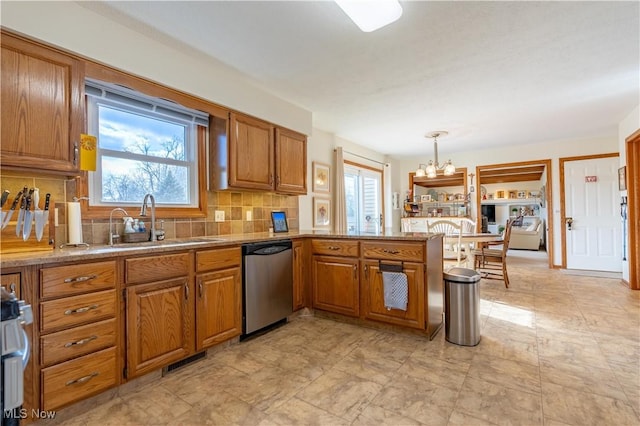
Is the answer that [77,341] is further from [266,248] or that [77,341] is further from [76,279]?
[266,248]

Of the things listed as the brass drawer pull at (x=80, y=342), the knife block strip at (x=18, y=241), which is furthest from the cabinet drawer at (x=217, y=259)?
the knife block strip at (x=18, y=241)

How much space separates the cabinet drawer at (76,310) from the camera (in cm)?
150

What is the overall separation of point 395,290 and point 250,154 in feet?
6.28

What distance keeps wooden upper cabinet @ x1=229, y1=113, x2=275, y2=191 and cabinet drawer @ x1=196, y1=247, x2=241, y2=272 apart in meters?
0.75

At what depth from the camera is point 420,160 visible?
23.1 feet

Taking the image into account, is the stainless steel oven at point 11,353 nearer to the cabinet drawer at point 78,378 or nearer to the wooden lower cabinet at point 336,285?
the cabinet drawer at point 78,378

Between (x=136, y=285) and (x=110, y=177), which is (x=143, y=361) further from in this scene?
(x=110, y=177)

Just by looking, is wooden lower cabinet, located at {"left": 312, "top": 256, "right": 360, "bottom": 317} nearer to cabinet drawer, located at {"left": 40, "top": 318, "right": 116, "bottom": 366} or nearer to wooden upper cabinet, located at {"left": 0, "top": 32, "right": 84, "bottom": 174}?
cabinet drawer, located at {"left": 40, "top": 318, "right": 116, "bottom": 366}

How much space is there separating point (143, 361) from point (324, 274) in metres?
1.68

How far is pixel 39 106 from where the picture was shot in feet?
5.77

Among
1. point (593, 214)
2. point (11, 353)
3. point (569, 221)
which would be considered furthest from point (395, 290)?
point (593, 214)

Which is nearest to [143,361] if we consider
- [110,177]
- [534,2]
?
[110,177]

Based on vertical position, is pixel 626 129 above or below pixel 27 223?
above

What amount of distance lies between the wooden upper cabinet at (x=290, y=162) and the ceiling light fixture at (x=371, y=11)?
167cm
